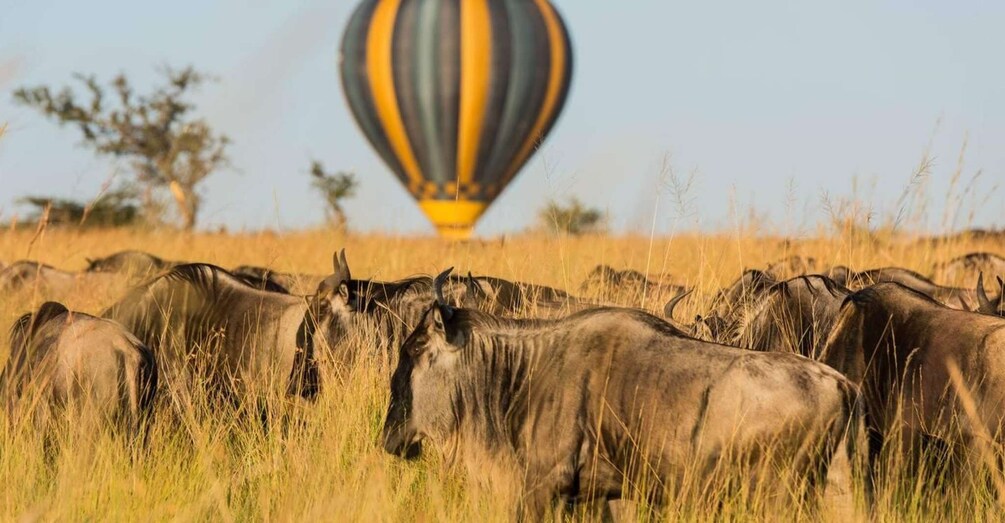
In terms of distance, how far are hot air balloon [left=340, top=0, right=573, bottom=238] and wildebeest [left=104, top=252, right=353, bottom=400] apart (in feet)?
103

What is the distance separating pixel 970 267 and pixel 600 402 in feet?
27.9

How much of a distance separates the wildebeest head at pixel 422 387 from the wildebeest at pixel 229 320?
8.74 feet

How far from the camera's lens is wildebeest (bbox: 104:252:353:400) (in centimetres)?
828

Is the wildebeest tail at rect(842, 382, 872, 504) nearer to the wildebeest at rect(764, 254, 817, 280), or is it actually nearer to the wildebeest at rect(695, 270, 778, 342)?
the wildebeest at rect(695, 270, 778, 342)

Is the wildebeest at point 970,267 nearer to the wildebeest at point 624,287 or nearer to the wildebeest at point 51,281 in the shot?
the wildebeest at point 624,287

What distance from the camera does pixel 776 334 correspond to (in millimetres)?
7348

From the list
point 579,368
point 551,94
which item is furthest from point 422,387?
point 551,94

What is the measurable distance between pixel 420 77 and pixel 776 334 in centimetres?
3507

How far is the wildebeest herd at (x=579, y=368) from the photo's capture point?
4.92 m

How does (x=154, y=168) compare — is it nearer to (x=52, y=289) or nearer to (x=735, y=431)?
(x=52, y=289)

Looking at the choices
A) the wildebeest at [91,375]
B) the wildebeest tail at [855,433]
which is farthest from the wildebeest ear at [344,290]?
the wildebeest tail at [855,433]

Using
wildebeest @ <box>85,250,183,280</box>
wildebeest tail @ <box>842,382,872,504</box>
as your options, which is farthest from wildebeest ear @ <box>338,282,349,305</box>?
wildebeest @ <box>85,250,183,280</box>

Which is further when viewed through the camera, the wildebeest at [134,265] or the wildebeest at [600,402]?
the wildebeest at [134,265]

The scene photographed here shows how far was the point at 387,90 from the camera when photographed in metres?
41.0
